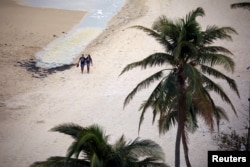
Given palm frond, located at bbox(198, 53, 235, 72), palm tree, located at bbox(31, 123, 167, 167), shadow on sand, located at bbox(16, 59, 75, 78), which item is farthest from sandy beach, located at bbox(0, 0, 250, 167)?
palm tree, located at bbox(31, 123, 167, 167)

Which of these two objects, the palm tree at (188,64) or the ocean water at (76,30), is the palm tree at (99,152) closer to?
the palm tree at (188,64)

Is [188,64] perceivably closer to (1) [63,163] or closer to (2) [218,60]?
(2) [218,60]

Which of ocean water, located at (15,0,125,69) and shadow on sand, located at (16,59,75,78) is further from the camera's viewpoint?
ocean water, located at (15,0,125,69)

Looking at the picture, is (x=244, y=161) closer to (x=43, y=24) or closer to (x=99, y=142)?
(x=99, y=142)

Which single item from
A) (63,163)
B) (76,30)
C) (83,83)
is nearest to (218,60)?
(63,163)

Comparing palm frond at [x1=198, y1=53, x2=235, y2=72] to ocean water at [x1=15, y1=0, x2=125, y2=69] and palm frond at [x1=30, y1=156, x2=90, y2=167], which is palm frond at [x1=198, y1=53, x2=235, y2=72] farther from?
ocean water at [x1=15, y1=0, x2=125, y2=69]

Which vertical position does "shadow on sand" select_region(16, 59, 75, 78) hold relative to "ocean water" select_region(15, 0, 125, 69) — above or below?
below
